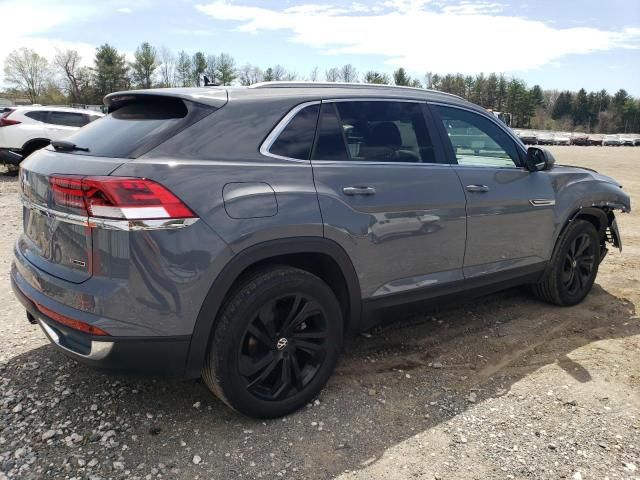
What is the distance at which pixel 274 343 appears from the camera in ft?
9.04

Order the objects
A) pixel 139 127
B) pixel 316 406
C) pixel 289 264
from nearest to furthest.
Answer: pixel 139 127, pixel 289 264, pixel 316 406

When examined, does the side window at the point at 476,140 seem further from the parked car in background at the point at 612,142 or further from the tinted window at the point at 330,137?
the parked car in background at the point at 612,142

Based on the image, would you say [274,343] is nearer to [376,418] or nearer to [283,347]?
[283,347]

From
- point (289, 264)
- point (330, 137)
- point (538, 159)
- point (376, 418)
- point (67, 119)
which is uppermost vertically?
point (67, 119)

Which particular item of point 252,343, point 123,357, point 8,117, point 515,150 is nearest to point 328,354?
point 252,343

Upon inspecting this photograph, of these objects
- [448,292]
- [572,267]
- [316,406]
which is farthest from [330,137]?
[572,267]

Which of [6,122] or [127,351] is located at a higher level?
[6,122]

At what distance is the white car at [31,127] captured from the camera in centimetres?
1238

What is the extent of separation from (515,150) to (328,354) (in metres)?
2.32

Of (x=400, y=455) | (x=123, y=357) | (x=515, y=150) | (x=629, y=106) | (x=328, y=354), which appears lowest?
(x=400, y=455)

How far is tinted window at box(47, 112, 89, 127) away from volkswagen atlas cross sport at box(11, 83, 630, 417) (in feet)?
37.3

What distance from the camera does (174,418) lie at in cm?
287

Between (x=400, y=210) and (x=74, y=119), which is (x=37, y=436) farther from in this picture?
(x=74, y=119)

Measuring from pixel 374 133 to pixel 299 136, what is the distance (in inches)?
23.0
